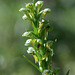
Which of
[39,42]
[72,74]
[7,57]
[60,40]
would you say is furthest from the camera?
[72,74]

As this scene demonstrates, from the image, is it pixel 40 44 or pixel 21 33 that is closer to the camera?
pixel 40 44

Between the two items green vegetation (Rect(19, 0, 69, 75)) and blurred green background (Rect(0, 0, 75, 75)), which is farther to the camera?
blurred green background (Rect(0, 0, 75, 75))

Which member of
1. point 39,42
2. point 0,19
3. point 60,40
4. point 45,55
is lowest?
point 60,40

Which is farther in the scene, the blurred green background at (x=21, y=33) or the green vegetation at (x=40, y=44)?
the blurred green background at (x=21, y=33)

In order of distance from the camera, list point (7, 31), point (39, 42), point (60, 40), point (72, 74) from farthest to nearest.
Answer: point (72, 74) < point (7, 31) < point (60, 40) < point (39, 42)

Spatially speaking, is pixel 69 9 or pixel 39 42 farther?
pixel 69 9

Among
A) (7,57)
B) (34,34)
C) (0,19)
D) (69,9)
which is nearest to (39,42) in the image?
(34,34)

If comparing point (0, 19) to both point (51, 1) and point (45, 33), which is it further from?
point (45, 33)

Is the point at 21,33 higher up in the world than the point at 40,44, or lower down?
lower down
